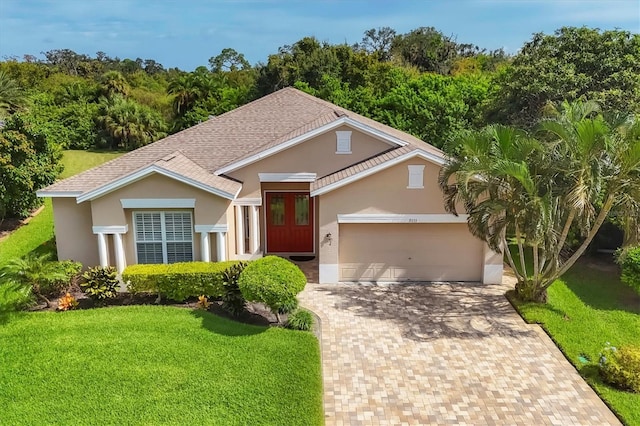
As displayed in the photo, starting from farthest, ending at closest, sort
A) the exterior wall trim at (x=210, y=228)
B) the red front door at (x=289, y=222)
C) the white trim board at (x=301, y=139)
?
the red front door at (x=289, y=222) < the white trim board at (x=301, y=139) < the exterior wall trim at (x=210, y=228)

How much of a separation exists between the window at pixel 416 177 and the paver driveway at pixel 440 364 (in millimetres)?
3770

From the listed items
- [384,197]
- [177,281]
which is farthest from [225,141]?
[384,197]

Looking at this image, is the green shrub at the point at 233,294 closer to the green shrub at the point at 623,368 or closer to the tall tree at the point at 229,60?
the green shrub at the point at 623,368

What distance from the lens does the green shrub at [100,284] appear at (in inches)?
606

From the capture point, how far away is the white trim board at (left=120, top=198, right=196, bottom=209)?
1681 cm

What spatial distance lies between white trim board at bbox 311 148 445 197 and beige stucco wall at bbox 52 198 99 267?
8514mm

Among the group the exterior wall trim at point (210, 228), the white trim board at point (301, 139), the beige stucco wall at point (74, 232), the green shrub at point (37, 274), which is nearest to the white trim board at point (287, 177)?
the white trim board at point (301, 139)

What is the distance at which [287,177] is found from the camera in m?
19.4

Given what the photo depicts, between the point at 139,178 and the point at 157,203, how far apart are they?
1048 mm

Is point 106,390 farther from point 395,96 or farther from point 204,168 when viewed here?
point 395,96

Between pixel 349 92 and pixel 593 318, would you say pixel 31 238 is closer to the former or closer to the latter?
pixel 593 318

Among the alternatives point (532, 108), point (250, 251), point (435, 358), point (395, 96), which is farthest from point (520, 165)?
point (395, 96)

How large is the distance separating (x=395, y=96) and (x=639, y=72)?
63.5 feet

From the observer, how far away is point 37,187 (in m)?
23.0
